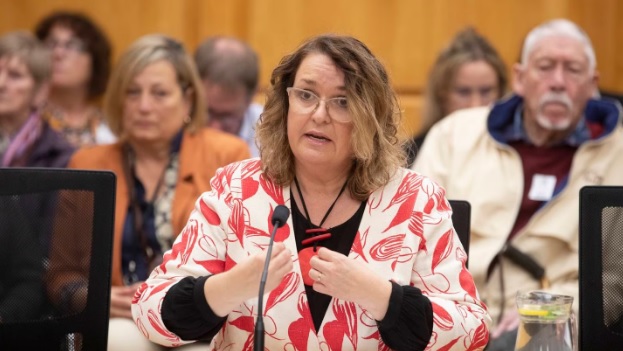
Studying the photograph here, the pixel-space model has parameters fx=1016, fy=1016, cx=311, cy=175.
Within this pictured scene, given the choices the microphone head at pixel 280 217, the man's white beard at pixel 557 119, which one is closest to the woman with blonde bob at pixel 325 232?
the microphone head at pixel 280 217

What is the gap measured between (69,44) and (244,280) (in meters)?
3.24

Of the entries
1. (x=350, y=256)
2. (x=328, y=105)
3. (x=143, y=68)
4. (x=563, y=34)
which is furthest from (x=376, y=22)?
(x=350, y=256)

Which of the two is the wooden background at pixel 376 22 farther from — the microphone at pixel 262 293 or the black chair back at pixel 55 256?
the microphone at pixel 262 293

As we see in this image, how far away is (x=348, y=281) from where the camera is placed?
1.95 m

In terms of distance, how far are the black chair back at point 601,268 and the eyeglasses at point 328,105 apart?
55 centimetres

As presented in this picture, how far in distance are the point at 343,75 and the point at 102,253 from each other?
26.7 inches

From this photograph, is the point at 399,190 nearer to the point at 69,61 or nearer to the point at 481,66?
the point at 481,66

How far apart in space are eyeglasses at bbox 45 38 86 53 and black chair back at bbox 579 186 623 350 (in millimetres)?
3246

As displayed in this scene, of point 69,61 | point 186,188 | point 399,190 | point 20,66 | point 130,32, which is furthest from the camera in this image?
point 130,32

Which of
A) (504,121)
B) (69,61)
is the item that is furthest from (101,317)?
(69,61)

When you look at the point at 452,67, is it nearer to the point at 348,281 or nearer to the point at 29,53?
the point at 29,53

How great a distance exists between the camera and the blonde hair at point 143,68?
11.7 ft

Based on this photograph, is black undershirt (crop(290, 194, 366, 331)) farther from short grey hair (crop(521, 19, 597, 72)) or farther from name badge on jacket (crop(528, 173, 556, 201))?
short grey hair (crop(521, 19, 597, 72))

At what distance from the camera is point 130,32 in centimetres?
533
